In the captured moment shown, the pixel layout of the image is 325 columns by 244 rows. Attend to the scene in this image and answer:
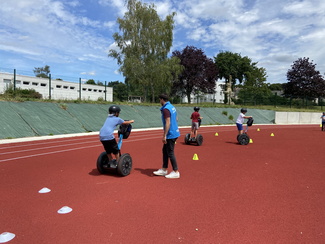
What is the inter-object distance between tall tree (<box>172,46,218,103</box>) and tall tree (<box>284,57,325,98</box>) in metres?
13.5

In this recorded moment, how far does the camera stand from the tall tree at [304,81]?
132ft

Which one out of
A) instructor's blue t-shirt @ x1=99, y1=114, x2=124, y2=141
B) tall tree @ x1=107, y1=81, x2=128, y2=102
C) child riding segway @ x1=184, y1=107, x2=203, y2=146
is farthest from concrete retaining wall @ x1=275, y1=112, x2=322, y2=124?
instructor's blue t-shirt @ x1=99, y1=114, x2=124, y2=141

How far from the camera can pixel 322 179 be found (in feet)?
18.0

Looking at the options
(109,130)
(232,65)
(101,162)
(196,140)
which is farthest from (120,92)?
(109,130)

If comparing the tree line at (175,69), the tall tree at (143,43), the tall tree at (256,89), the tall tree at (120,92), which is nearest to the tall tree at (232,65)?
the tree line at (175,69)

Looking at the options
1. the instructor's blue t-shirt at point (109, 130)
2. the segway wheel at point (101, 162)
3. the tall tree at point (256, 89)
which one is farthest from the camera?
the tall tree at point (256, 89)

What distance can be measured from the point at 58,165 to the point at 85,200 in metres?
2.99

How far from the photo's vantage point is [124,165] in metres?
5.41

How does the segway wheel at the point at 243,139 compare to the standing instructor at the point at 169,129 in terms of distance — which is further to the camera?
the segway wheel at the point at 243,139

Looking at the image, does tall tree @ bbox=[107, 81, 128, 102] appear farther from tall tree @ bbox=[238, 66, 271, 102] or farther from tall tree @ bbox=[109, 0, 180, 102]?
tall tree @ bbox=[238, 66, 271, 102]

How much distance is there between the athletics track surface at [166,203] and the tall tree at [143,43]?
24.0 metres

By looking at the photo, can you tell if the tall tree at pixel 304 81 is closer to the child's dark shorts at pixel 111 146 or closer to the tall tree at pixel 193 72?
the tall tree at pixel 193 72

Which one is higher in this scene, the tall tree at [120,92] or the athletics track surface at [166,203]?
the tall tree at [120,92]

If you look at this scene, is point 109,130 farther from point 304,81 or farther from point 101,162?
point 304,81
